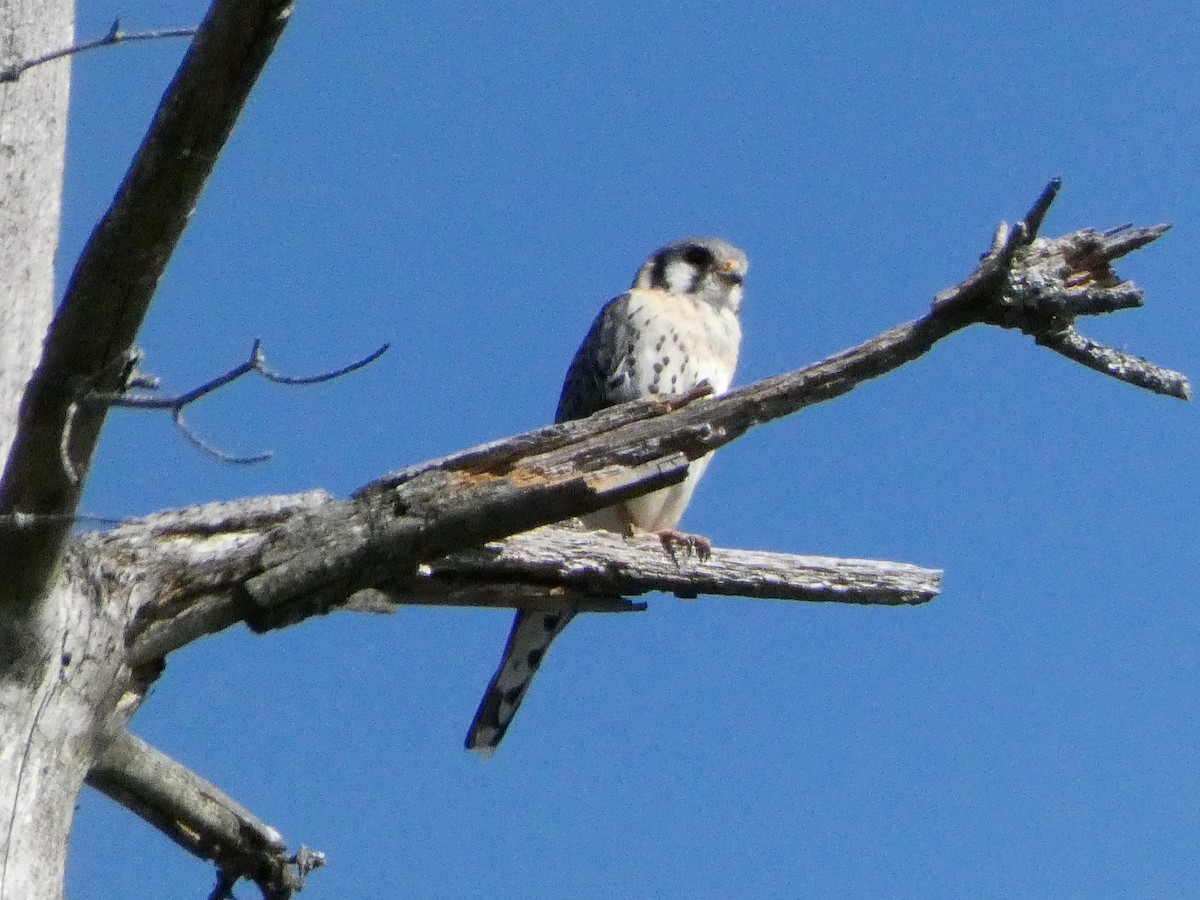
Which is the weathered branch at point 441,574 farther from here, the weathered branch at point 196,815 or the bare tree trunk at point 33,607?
the weathered branch at point 196,815

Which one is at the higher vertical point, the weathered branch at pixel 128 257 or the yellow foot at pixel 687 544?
the yellow foot at pixel 687 544

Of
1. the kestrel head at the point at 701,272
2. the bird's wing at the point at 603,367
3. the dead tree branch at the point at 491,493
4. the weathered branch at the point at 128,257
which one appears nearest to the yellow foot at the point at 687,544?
the dead tree branch at the point at 491,493

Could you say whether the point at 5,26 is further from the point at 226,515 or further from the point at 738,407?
the point at 738,407

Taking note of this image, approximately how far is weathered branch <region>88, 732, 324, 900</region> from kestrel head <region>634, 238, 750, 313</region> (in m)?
3.73

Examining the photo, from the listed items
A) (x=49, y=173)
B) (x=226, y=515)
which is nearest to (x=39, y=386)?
(x=226, y=515)

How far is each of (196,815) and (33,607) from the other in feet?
3.42

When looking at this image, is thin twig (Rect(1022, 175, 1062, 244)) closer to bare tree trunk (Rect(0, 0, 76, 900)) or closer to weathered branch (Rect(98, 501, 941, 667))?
weathered branch (Rect(98, 501, 941, 667))

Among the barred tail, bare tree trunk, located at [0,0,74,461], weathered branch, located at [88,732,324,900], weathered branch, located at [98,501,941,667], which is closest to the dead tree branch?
weathered branch, located at [98,501,941,667]

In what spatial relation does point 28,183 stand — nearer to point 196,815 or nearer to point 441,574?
point 441,574

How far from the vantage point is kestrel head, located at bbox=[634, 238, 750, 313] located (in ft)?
24.0

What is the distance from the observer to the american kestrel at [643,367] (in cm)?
602

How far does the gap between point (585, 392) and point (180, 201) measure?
4.21m

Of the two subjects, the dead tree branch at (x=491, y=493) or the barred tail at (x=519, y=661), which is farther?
the barred tail at (x=519, y=661)

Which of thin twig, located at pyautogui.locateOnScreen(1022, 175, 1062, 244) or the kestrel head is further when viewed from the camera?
the kestrel head
